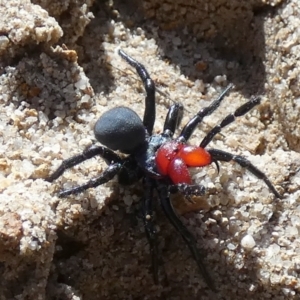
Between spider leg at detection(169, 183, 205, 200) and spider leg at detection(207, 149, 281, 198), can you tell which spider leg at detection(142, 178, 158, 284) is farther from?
spider leg at detection(207, 149, 281, 198)

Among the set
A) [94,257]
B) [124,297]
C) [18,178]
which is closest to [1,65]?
[18,178]

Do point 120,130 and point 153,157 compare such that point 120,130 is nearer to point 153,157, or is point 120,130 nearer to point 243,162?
point 153,157

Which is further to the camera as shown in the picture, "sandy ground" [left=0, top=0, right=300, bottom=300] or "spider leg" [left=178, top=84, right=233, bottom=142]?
"spider leg" [left=178, top=84, right=233, bottom=142]

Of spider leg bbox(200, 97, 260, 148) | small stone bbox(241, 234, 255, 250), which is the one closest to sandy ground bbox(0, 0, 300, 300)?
small stone bbox(241, 234, 255, 250)

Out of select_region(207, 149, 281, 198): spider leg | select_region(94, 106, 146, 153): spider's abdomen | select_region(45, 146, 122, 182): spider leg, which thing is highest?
select_region(207, 149, 281, 198): spider leg

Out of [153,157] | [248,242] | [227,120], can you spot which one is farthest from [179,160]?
[248,242]

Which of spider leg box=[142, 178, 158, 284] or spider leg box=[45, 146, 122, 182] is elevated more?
spider leg box=[45, 146, 122, 182]
